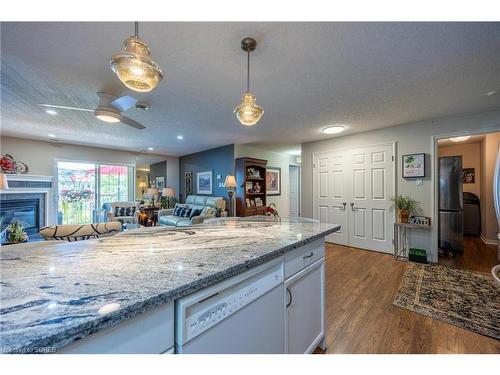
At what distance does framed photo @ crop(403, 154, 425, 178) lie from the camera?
3402mm

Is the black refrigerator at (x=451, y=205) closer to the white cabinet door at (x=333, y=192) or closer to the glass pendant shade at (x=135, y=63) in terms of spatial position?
the white cabinet door at (x=333, y=192)

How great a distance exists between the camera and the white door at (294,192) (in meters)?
7.54

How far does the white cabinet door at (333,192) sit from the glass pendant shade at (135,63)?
397 centimetres

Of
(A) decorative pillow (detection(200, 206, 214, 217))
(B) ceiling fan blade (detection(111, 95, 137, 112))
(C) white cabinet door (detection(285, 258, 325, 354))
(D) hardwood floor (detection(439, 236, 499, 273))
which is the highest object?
(B) ceiling fan blade (detection(111, 95, 137, 112))

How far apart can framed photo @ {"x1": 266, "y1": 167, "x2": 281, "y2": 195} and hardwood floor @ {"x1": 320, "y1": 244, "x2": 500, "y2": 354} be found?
143 inches

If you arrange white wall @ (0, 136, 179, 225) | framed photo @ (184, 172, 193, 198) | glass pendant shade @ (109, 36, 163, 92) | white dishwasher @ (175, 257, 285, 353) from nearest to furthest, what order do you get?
white dishwasher @ (175, 257, 285, 353) → glass pendant shade @ (109, 36, 163, 92) → white wall @ (0, 136, 179, 225) → framed photo @ (184, 172, 193, 198)

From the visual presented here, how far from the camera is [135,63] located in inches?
44.1

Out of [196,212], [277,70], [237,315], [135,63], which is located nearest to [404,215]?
[277,70]

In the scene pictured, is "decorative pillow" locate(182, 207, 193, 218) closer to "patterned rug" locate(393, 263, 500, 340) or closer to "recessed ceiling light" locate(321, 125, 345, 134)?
"recessed ceiling light" locate(321, 125, 345, 134)

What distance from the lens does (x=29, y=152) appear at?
4840mm

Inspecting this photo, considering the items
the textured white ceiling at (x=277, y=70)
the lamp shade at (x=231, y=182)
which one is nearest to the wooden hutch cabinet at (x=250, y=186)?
the lamp shade at (x=231, y=182)

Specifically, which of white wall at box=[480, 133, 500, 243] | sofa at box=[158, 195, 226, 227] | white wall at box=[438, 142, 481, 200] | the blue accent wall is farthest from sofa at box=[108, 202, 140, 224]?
white wall at box=[438, 142, 481, 200]

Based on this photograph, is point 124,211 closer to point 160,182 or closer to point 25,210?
point 25,210

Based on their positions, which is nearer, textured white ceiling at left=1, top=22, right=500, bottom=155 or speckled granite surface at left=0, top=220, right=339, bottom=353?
speckled granite surface at left=0, top=220, right=339, bottom=353
